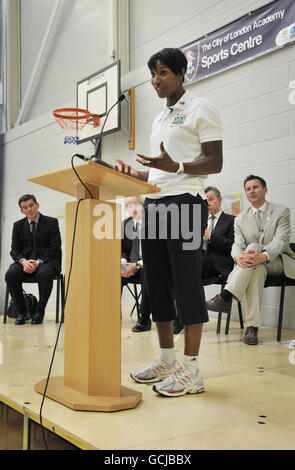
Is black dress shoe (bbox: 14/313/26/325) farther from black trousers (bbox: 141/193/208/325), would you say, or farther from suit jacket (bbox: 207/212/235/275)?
black trousers (bbox: 141/193/208/325)

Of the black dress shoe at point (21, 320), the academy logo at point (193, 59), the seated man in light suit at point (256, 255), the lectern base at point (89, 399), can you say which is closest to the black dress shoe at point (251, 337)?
the seated man in light suit at point (256, 255)

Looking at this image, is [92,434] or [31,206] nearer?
[92,434]

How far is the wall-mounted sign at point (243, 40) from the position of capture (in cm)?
348

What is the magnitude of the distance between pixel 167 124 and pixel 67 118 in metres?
3.77

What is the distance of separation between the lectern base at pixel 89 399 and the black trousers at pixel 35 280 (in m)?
2.46

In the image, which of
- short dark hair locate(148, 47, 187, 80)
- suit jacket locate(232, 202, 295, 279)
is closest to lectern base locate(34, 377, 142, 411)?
short dark hair locate(148, 47, 187, 80)

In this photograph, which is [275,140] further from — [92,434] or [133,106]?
[92,434]

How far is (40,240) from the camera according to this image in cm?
437

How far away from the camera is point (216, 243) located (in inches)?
136

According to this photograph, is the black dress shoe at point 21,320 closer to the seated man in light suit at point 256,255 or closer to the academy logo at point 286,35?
the seated man in light suit at point 256,255

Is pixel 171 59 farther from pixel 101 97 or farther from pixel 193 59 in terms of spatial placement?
pixel 101 97

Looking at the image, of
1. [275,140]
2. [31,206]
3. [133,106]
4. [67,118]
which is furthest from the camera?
[67,118]

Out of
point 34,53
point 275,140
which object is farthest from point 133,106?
point 34,53
